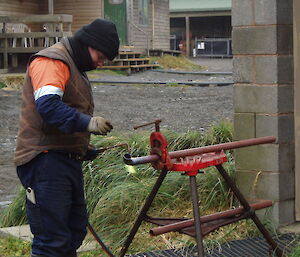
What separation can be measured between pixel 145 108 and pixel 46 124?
40.6 ft

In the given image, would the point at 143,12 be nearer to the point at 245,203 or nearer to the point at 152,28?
the point at 152,28

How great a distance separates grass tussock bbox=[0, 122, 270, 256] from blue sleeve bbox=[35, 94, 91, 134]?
146cm

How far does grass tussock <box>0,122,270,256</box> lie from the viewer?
576cm

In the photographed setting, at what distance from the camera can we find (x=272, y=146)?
5914 mm

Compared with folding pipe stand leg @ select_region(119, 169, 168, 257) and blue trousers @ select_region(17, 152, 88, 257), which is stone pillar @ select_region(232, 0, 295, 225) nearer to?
folding pipe stand leg @ select_region(119, 169, 168, 257)

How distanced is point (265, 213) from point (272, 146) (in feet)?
1.77

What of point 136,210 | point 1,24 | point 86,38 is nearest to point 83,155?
point 86,38

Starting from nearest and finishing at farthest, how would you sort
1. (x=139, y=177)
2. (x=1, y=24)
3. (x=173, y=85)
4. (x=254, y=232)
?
(x=254, y=232)
(x=139, y=177)
(x=173, y=85)
(x=1, y=24)

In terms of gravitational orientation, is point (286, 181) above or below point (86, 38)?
below

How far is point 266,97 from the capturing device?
5922mm

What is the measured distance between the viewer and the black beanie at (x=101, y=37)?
430cm

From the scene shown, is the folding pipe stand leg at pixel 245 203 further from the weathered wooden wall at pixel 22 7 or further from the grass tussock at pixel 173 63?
the grass tussock at pixel 173 63

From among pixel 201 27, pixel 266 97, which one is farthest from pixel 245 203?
pixel 201 27

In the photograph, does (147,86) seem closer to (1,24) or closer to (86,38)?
(1,24)
